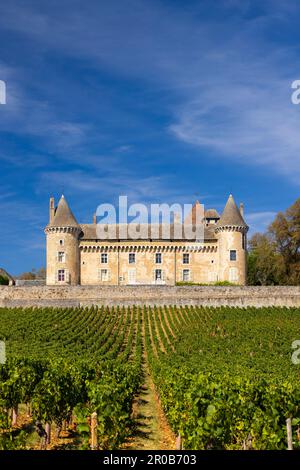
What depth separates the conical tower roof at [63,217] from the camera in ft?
155

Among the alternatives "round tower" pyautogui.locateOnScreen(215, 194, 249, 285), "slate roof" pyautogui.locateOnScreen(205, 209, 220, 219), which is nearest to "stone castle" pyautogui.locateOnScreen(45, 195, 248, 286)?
"round tower" pyautogui.locateOnScreen(215, 194, 249, 285)

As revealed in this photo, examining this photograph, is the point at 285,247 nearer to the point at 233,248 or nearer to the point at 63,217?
the point at 233,248

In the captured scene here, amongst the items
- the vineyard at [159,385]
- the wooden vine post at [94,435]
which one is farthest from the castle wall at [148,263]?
the wooden vine post at [94,435]

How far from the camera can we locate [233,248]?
4719 cm

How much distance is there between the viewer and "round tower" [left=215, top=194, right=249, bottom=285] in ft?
155

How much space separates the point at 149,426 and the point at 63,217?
3482 centimetres

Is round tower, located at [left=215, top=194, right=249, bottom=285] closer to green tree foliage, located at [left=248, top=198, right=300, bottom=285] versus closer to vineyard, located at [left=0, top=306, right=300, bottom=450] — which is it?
green tree foliage, located at [left=248, top=198, right=300, bottom=285]

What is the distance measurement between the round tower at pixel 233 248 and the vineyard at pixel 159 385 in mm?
13619

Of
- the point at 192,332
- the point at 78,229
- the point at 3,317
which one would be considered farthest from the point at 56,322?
the point at 78,229

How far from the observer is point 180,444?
35.9 ft

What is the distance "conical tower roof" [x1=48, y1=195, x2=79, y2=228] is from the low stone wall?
598 cm

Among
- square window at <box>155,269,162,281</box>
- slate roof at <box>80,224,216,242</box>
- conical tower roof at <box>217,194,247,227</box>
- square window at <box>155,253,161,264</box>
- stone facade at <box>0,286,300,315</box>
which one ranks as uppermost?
conical tower roof at <box>217,194,247,227</box>
